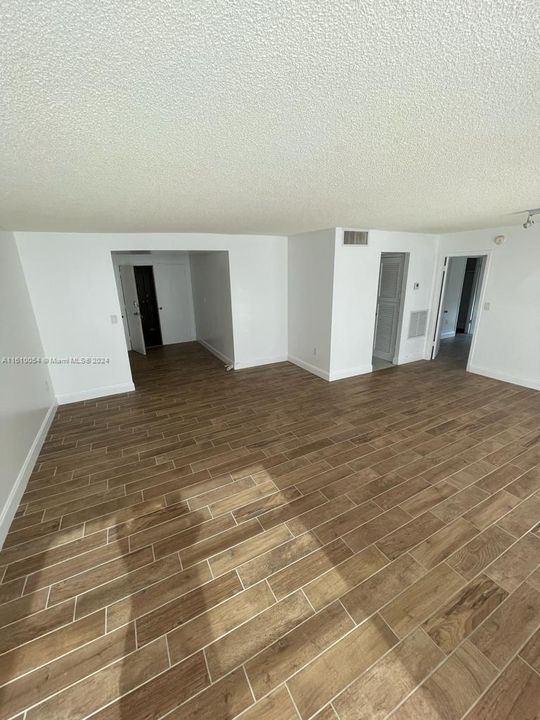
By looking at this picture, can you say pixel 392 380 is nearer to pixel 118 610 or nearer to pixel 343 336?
pixel 343 336

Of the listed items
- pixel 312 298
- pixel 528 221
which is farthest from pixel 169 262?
pixel 528 221

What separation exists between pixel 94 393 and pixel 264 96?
4.42 metres

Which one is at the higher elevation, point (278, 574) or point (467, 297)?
point (467, 297)

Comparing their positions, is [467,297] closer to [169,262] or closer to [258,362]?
[258,362]

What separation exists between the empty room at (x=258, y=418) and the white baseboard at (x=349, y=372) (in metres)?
0.58

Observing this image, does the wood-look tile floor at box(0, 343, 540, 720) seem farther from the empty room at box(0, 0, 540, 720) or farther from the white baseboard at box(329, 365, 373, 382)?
A: the white baseboard at box(329, 365, 373, 382)

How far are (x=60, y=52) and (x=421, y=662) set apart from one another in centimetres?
262

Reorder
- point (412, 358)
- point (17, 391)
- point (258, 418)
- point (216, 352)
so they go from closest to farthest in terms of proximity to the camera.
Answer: point (17, 391)
point (258, 418)
point (412, 358)
point (216, 352)

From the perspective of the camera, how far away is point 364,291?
4605 mm

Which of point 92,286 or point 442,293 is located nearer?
point 92,286

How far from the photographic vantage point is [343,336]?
183 inches

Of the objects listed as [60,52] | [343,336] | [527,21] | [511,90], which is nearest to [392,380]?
[343,336]

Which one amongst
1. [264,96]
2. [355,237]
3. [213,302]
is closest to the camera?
[264,96]

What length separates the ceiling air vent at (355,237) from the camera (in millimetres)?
4168
